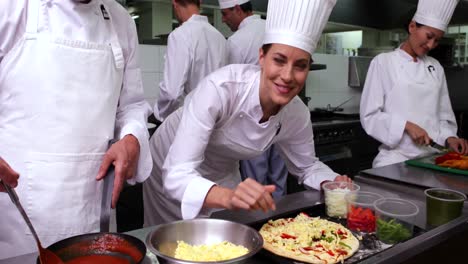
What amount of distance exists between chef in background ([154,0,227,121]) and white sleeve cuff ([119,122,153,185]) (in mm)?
1870

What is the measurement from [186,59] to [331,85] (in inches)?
102

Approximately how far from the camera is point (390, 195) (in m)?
1.77

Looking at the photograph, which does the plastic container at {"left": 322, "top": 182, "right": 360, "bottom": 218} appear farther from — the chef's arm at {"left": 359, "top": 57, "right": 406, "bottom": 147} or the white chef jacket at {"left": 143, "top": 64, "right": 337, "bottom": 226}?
the chef's arm at {"left": 359, "top": 57, "right": 406, "bottom": 147}

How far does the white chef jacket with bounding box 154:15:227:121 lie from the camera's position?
3264 millimetres

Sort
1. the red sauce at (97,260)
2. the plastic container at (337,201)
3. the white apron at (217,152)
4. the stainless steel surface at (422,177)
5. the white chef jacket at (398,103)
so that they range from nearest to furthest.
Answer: the red sauce at (97,260) → the plastic container at (337,201) → the white apron at (217,152) → the stainless steel surface at (422,177) → the white chef jacket at (398,103)

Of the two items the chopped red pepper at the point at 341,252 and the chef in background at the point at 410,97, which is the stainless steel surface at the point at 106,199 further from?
the chef in background at the point at 410,97

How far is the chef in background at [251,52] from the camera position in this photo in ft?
11.1

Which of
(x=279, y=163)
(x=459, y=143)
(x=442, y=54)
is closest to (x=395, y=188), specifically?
(x=459, y=143)

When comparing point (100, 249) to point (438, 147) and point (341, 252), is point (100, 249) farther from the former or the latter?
point (438, 147)

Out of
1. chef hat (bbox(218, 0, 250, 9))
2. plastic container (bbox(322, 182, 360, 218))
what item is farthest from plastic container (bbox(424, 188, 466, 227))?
chef hat (bbox(218, 0, 250, 9))

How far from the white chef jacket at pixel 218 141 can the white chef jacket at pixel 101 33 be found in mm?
146

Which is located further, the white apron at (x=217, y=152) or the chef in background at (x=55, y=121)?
the white apron at (x=217, y=152)

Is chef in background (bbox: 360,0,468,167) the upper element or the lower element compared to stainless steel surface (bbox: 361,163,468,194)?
upper

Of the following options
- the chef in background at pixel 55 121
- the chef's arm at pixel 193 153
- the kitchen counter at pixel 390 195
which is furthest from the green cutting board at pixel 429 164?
the chef in background at pixel 55 121
